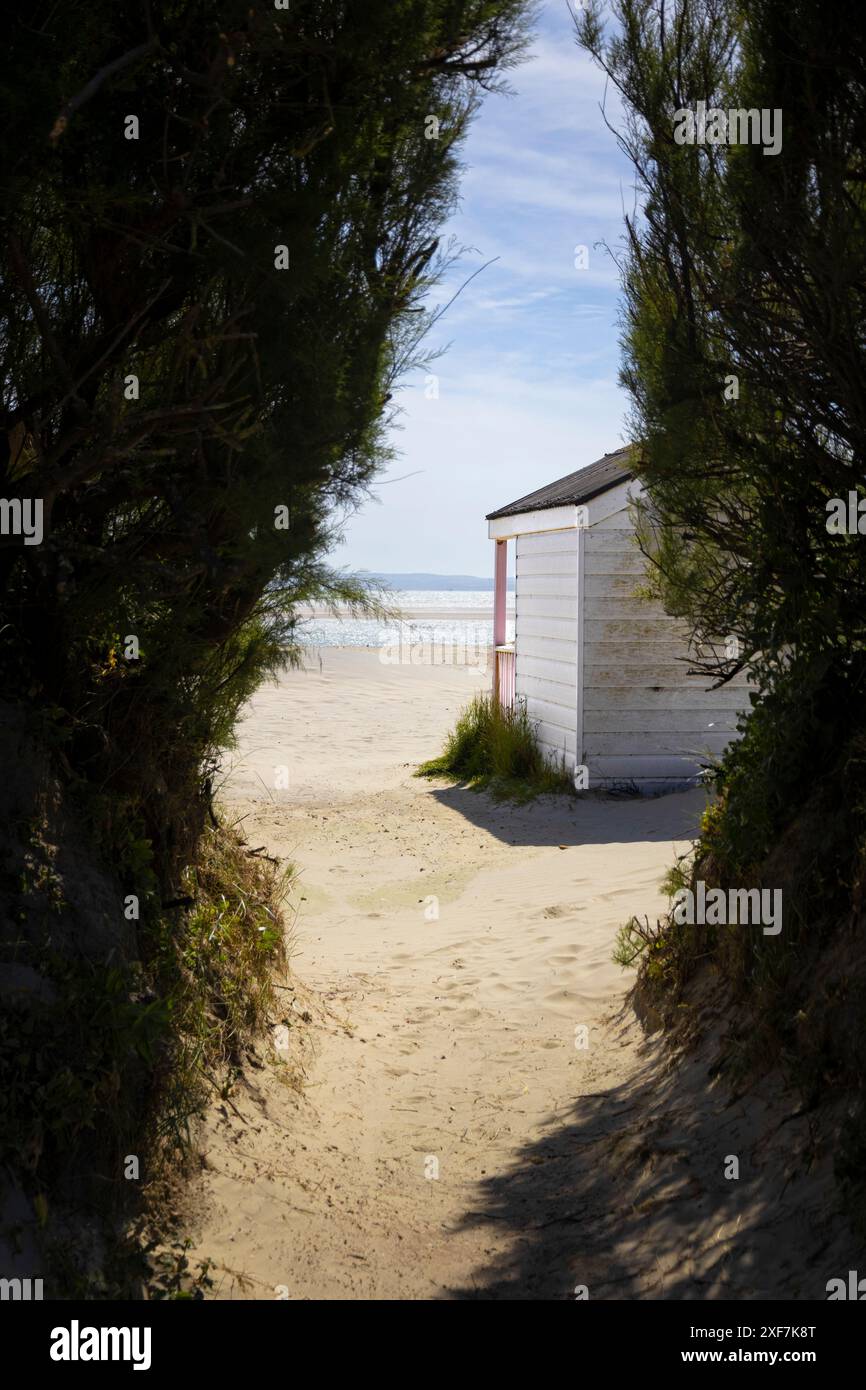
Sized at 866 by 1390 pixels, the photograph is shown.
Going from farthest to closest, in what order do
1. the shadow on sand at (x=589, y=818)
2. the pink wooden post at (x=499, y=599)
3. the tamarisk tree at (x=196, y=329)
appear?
1. the pink wooden post at (x=499, y=599)
2. the shadow on sand at (x=589, y=818)
3. the tamarisk tree at (x=196, y=329)

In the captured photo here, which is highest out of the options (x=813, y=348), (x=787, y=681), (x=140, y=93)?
(x=140, y=93)

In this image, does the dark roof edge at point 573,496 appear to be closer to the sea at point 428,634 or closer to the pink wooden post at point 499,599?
the pink wooden post at point 499,599

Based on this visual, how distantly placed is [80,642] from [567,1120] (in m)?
3.15

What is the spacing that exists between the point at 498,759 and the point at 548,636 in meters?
1.74

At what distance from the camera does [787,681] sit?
5.25 m

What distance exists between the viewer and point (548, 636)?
48.3ft

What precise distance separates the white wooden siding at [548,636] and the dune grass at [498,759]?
19cm

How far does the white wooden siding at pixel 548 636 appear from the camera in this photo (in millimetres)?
13828

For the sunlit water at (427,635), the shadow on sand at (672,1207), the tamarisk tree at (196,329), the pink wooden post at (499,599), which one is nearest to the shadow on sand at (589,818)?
the pink wooden post at (499,599)

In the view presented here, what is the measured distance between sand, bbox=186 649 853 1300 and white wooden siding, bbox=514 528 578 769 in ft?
12.0

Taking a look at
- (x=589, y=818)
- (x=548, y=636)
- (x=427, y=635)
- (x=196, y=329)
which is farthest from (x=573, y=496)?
(x=427, y=635)

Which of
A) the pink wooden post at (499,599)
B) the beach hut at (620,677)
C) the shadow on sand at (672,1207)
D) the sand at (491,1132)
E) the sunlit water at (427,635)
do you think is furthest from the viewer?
the sunlit water at (427,635)
